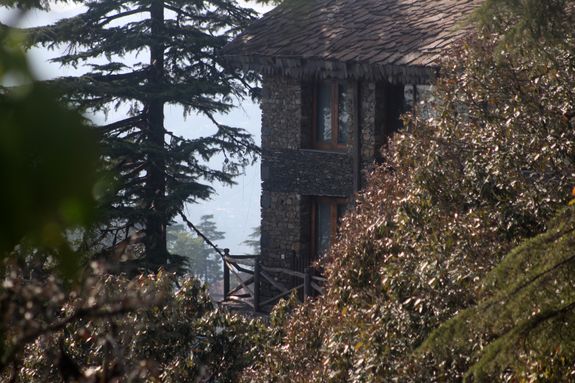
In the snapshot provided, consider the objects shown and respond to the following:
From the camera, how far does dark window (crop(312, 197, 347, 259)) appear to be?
15469mm

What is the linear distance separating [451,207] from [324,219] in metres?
8.78

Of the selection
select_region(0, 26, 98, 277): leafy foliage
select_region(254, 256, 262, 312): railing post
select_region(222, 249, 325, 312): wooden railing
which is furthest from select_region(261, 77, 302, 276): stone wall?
select_region(0, 26, 98, 277): leafy foliage

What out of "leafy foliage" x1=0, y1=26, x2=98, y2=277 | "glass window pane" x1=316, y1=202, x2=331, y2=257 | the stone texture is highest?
"leafy foliage" x1=0, y1=26, x2=98, y2=277

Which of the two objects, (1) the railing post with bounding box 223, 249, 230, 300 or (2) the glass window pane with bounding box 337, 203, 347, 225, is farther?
(1) the railing post with bounding box 223, 249, 230, 300

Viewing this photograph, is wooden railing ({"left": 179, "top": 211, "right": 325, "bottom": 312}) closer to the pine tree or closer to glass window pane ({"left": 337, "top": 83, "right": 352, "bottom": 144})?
the pine tree

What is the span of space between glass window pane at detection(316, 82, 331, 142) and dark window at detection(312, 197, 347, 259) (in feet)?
3.41

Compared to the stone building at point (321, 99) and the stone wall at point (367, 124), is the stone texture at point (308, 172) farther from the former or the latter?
the stone wall at point (367, 124)

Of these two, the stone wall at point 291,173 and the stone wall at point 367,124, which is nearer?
the stone wall at point 367,124

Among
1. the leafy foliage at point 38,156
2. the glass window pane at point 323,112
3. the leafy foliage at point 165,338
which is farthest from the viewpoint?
the glass window pane at point 323,112

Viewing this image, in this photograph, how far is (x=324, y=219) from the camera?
15.7m

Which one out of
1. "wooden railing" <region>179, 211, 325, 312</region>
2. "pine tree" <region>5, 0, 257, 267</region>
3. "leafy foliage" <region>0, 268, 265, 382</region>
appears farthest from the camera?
"pine tree" <region>5, 0, 257, 267</region>

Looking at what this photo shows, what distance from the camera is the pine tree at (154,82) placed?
671 inches

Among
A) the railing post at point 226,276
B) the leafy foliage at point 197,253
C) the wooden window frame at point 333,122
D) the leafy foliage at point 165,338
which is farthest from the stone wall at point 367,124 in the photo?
the leafy foliage at point 197,253

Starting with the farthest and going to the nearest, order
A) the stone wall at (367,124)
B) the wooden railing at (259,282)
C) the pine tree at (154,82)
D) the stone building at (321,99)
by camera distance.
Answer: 1. the pine tree at (154,82)
2. the stone wall at (367,124)
3. the stone building at (321,99)
4. the wooden railing at (259,282)
